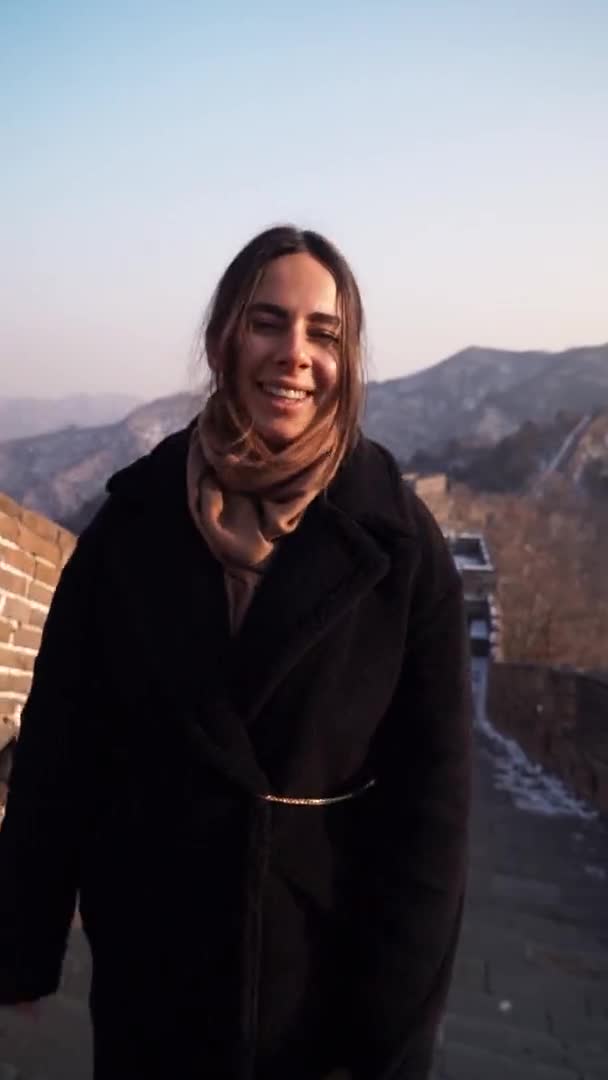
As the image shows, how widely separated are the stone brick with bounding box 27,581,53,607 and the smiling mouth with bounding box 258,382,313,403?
105 inches

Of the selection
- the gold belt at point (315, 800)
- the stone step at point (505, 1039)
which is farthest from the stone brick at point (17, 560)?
the gold belt at point (315, 800)

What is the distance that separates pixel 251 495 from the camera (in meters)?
1.59

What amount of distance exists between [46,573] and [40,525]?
20cm

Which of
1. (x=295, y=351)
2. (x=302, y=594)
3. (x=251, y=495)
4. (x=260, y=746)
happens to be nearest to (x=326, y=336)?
(x=295, y=351)

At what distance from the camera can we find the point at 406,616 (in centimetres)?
156

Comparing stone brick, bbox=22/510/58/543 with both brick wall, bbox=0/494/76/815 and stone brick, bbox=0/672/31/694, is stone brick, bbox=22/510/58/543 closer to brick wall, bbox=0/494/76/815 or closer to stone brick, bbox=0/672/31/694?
brick wall, bbox=0/494/76/815

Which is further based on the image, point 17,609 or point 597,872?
point 597,872

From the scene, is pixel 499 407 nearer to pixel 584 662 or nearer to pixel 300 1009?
pixel 584 662

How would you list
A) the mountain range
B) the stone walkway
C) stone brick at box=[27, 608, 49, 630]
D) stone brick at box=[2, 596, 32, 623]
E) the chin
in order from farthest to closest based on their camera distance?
the mountain range < stone brick at box=[27, 608, 49, 630] < stone brick at box=[2, 596, 32, 623] < the stone walkway < the chin

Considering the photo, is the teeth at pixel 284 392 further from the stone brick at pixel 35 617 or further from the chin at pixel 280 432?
the stone brick at pixel 35 617

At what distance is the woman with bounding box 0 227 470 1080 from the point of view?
149 cm

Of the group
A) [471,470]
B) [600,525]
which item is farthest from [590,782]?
[471,470]

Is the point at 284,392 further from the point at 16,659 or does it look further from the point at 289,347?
Result: the point at 16,659

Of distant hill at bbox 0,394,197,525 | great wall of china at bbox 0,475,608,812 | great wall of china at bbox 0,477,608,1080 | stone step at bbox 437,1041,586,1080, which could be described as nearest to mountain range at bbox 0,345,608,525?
distant hill at bbox 0,394,197,525
